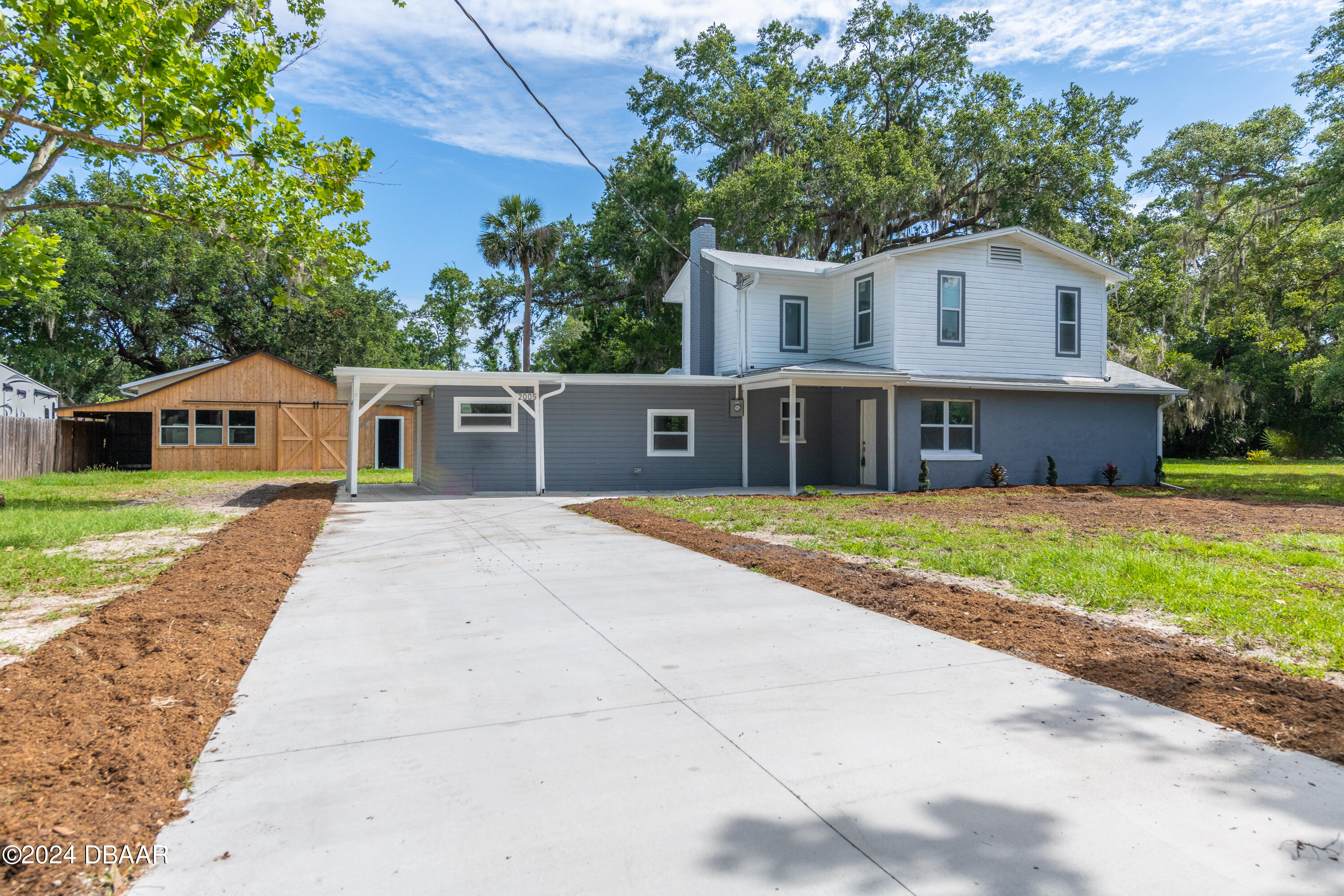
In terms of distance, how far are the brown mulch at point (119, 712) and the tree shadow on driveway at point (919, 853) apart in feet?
5.89

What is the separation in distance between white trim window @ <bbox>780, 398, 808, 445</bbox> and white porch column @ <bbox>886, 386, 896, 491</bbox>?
7.18 ft

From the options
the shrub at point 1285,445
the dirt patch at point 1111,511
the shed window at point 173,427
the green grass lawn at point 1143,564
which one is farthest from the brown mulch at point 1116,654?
the shrub at point 1285,445

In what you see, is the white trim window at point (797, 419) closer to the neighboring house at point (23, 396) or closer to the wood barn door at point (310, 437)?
the wood barn door at point (310, 437)

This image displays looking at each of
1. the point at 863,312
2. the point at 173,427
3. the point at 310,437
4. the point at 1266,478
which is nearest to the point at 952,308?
the point at 863,312

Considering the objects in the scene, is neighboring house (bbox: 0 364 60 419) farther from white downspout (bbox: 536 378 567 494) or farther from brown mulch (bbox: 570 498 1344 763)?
brown mulch (bbox: 570 498 1344 763)

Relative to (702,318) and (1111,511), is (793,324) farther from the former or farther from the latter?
(1111,511)

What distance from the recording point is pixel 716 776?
2746 millimetres

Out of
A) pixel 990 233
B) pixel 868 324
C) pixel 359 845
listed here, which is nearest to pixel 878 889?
pixel 359 845

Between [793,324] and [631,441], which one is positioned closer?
[631,441]

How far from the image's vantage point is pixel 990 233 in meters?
15.7

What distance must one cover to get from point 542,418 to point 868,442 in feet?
23.3

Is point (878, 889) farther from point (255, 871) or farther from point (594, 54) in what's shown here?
point (594, 54)

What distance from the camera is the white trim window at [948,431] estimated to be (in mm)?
15672

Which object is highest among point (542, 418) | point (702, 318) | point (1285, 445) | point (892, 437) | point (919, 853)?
point (702, 318)
